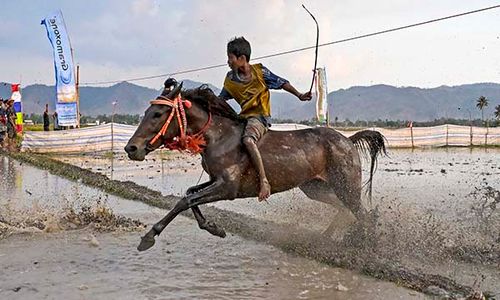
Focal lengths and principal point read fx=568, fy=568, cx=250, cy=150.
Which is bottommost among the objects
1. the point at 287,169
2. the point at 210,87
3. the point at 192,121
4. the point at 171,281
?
the point at 171,281

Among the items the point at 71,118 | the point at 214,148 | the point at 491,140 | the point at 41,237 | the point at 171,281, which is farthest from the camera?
the point at 491,140

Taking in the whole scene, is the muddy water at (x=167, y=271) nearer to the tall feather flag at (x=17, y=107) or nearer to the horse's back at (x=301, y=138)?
the horse's back at (x=301, y=138)

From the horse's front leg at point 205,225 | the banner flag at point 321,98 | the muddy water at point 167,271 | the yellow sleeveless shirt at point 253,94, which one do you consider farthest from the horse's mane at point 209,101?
the banner flag at point 321,98

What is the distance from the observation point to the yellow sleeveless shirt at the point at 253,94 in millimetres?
7246

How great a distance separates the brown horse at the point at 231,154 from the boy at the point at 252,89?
14 centimetres

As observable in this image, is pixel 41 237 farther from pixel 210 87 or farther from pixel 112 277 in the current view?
pixel 210 87

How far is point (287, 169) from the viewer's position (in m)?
7.18

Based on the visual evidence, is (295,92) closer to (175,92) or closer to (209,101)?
(209,101)

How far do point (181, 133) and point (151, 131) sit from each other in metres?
0.38

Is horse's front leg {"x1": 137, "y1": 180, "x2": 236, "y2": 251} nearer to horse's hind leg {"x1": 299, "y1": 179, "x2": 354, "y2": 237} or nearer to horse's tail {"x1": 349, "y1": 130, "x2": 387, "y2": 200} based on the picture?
horse's hind leg {"x1": 299, "y1": 179, "x2": 354, "y2": 237}

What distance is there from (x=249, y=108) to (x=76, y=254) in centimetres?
278

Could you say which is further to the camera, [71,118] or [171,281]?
[71,118]

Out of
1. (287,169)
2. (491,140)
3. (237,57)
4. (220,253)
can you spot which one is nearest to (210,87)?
(237,57)

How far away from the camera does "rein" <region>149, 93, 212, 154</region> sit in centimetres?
650
